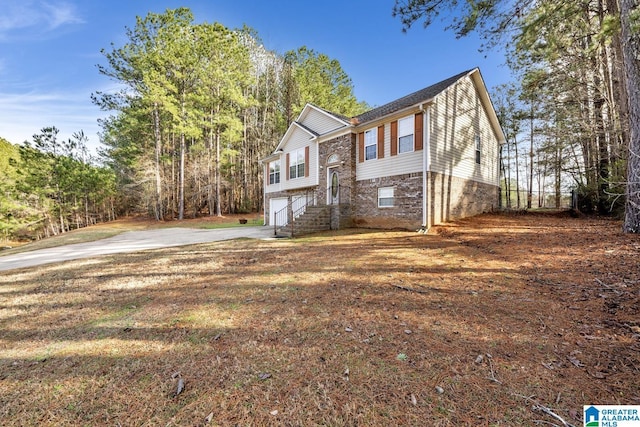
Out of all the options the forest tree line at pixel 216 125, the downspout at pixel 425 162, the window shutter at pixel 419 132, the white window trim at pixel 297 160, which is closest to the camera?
the downspout at pixel 425 162

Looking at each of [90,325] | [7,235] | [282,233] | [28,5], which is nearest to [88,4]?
[28,5]

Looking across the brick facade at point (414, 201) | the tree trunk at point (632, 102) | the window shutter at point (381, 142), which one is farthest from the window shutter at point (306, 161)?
the tree trunk at point (632, 102)

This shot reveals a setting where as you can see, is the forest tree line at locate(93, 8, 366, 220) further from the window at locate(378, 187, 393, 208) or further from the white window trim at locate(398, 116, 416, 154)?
the window at locate(378, 187, 393, 208)

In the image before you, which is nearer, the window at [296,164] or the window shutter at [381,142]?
the window shutter at [381,142]

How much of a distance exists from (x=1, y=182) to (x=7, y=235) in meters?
5.68

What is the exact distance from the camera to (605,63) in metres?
11.5

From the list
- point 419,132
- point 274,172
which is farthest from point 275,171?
point 419,132

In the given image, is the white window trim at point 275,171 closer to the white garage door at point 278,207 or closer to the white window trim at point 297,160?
the white garage door at point 278,207

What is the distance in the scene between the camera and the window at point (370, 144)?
12133 millimetres

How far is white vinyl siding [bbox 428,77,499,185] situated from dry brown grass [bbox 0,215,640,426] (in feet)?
21.2

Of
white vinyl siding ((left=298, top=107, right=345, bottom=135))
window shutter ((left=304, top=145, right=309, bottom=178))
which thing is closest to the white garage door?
window shutter ((left=304, top=145, right=309, bottom=178))

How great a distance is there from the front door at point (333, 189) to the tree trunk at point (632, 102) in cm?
988

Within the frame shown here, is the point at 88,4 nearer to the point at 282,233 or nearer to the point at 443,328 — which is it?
the point at 282,233

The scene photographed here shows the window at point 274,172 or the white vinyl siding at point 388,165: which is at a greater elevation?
the window at point 274,172
